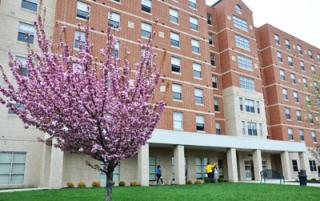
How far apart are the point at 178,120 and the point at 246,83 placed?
42.6ft

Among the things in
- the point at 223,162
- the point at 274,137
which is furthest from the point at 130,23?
the point at 274,137

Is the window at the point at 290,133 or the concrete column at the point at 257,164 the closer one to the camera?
the concrete column at the point at 257,164

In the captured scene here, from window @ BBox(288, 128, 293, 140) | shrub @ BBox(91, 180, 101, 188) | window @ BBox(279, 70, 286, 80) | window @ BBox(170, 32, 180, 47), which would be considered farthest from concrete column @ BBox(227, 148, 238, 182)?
window @ BBox(279, 70, 286, 80)

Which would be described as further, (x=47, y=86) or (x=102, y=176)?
(x=102, y=176)

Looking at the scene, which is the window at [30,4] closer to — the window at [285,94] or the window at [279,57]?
the window at [285,94]

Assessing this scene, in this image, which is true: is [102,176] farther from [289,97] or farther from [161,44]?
[289,97]

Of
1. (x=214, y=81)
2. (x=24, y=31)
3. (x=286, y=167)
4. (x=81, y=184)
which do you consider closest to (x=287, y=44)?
(x=214, y=81)

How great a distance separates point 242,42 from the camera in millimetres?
37062

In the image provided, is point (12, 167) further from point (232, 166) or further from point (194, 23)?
point (194, 23)

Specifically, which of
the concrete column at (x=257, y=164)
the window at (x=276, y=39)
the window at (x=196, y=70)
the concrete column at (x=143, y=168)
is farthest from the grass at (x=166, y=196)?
the window at (x=276, y=39)

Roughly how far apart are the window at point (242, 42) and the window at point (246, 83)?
174 inches

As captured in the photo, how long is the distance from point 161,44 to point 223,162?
1460 centimetres

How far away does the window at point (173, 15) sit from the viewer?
100 feet

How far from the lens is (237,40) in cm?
3650
